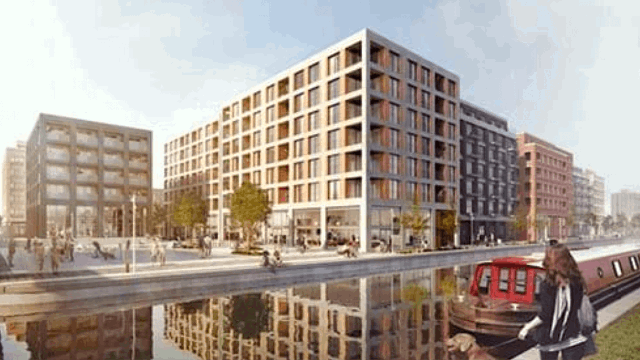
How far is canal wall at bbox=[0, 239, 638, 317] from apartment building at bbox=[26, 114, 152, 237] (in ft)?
154

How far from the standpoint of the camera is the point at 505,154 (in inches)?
3268

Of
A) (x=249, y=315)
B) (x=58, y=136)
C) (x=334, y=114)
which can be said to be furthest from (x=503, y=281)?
(x=58, y=136)

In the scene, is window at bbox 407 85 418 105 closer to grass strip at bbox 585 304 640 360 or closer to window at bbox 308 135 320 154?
window at bbox 308 135 320 154

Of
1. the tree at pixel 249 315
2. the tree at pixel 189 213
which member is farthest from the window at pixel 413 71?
the tree at pixel 249 315

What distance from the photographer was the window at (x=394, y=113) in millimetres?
54188

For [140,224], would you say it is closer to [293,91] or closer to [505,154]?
[293,91]

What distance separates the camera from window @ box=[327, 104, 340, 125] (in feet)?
181

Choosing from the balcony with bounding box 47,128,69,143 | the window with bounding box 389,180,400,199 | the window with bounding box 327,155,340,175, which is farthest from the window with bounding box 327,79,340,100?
the balcony with bounding box 47,128,69,143

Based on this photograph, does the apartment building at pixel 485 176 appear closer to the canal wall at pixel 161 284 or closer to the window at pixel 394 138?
the window at pixel 394 138

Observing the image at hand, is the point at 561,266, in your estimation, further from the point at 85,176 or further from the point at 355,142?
the point at 85,176

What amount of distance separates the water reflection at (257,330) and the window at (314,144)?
34.8 m

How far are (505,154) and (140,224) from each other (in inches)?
2877

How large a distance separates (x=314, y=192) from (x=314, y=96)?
13.4 metres

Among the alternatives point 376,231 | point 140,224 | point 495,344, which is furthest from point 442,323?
point 140,224
